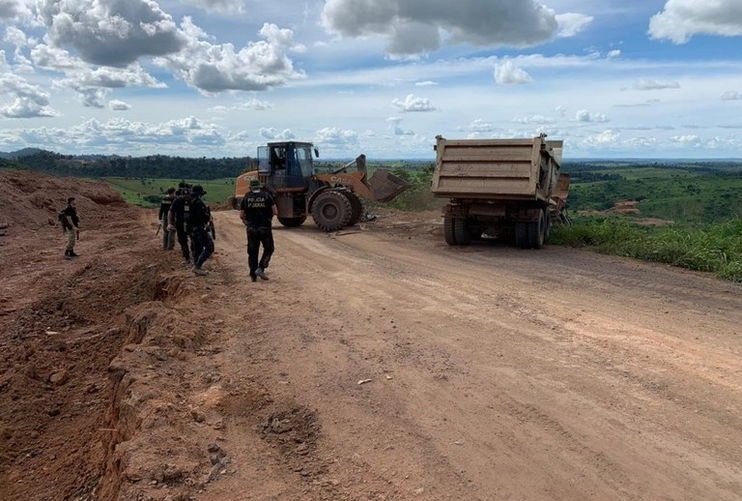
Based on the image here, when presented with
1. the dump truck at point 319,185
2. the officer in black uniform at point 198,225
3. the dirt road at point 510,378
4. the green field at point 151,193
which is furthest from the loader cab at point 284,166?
the green field at point 151,193

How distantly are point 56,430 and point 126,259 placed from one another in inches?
357

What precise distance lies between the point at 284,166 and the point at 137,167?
61.7 m

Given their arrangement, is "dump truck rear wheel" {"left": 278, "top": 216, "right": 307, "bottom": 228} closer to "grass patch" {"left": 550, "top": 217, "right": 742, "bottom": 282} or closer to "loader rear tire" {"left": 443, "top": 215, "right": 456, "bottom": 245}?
"loader rear tire" {"left": 443, "top": 215, "right": 456, "bottom": 245}

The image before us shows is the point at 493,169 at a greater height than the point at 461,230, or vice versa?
the point at 493,169

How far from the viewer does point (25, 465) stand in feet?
19.0

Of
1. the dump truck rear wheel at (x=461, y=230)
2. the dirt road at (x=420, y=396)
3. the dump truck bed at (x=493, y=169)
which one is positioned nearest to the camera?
the dirt road at (x=420, y=396)

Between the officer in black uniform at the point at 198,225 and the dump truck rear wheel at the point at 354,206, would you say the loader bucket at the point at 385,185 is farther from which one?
the officer in black uniform at the point at 198,225

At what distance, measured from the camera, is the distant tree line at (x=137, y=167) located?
63891mm

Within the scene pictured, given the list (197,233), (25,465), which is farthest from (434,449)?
(197,233)

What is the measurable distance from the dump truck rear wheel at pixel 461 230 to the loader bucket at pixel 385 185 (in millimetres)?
4674

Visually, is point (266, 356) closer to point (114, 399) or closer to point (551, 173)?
point (114, 399)

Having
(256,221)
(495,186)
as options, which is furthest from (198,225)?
(495,186)

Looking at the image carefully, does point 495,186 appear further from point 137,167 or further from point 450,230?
point 137,167

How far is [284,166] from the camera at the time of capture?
18406 millimetres
